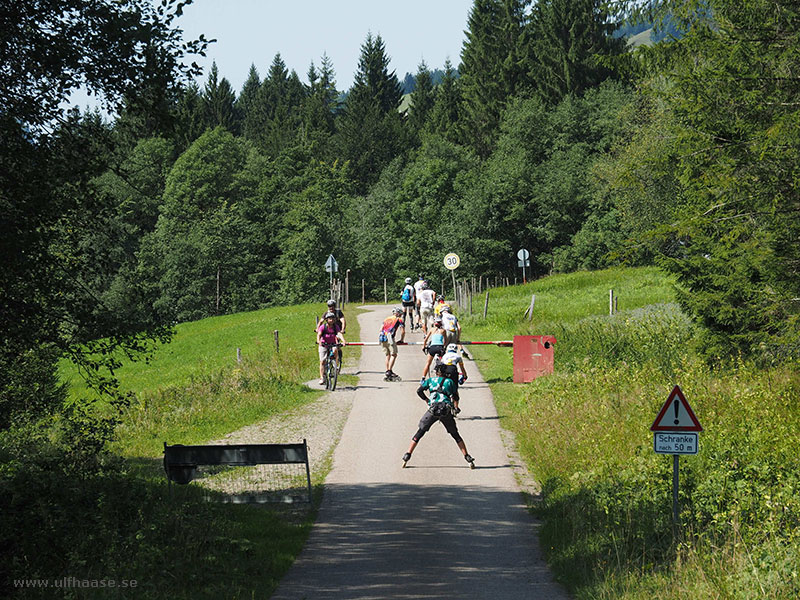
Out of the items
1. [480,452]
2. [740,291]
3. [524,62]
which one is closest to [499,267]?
[524,62]

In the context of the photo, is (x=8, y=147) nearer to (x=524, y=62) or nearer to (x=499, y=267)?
(x=499, y=267)

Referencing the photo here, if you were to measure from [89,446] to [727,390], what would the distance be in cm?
1176

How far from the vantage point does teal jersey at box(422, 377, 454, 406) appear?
14578 millimetres

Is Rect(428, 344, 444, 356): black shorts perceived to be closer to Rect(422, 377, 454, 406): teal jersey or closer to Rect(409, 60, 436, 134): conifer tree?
Rect(422, 377, 454, 406): teal jersey

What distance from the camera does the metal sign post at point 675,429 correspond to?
32.8 feet

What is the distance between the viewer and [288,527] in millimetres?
11641

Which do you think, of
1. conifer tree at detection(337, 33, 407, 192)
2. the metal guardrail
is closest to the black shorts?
the metal guardrail

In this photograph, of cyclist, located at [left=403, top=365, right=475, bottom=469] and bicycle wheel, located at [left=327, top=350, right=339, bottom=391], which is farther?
bicycle wheel, located at [left=327, top=350, right=339, bottom=391]

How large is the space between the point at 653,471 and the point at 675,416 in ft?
7.56

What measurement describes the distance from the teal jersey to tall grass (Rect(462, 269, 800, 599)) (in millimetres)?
1819

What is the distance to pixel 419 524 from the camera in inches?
460

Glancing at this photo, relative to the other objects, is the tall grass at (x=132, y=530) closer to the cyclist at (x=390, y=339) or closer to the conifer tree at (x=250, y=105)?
the cyclist at (x=390, y=339)

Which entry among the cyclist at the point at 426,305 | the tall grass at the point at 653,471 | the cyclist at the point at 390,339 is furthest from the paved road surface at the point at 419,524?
the cyclist at the point at 426,305

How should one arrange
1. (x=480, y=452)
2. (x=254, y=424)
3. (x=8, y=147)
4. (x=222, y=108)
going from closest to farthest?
(x=8, y=147)
(x=480, y=452)
(x=254, y=424)
(x=222, y=108)
